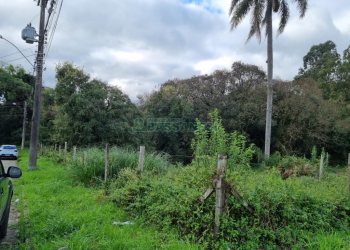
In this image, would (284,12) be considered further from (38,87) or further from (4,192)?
(4,192)

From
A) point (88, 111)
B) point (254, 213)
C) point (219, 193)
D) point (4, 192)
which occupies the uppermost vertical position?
point (88, 111)

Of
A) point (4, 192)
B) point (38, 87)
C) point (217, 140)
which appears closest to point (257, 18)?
point (38, 87)

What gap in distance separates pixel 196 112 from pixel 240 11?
12.7 m

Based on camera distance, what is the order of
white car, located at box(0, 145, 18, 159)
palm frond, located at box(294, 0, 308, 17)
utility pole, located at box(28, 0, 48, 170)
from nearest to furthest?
utility pole, located at box(28, 0, 48, 170), palm frond, located at box(294, 0, 308, 17), white car, located at box(0, 145, 18, 159)

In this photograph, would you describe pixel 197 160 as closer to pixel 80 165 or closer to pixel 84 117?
pixel 80 165

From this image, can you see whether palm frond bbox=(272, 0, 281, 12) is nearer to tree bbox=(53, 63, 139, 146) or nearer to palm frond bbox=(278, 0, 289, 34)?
palm frond bbox=(278, 0, 289, 34)

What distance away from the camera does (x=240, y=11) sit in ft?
86.4

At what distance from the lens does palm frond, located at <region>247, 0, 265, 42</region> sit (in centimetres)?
2639

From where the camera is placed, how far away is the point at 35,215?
27.8ft

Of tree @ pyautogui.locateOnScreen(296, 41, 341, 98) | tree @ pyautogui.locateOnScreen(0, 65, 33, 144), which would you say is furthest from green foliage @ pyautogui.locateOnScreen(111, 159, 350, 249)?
tree @ pyautogui.locateOnScreen(0, 65, 33, 144)

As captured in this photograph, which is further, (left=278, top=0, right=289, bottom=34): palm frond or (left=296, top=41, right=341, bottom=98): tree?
Result: (left=296, top=41, right=341, bottom=98): tree

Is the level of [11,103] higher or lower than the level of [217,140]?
higher

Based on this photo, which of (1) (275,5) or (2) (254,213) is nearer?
(2) (254,213)

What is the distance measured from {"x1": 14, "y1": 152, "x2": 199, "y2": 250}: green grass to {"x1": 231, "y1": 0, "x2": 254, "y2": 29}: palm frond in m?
18.8
